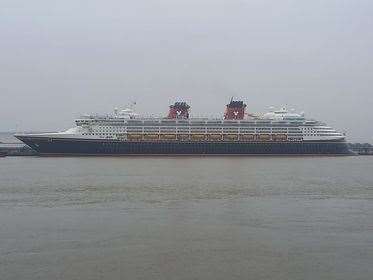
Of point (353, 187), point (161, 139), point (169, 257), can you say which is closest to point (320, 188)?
point (353, 187)

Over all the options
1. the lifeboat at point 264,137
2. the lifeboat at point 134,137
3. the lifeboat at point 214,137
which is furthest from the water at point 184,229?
the lifeboat at point 264,137

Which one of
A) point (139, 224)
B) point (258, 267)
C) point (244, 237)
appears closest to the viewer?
point (258, 267)

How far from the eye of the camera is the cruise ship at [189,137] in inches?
2020

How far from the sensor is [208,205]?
1983 centimetres

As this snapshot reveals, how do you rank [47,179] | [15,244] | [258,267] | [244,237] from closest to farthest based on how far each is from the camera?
[258,267] → [15,244] → [244,237] → [47,179]

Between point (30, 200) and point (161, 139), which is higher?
point (161, 139)

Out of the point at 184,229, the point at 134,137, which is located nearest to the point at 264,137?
the point at 134,137

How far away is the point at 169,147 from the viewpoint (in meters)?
52.5

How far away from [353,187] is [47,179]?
46.7ft

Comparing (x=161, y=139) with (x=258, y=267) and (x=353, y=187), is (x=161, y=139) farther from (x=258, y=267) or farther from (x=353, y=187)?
(x=258, y=267)

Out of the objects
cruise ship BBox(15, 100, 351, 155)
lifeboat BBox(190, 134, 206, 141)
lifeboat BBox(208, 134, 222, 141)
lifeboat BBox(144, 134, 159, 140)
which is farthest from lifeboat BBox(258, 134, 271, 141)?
lifeboat BBox(144, 134, 159, 140)

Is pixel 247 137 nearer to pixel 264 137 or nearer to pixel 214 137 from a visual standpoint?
pixel 264 137

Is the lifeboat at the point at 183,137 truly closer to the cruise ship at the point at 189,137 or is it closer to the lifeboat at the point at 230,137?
the cruise ship at the point at 189,137

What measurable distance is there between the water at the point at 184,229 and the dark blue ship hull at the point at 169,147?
22752 mm
